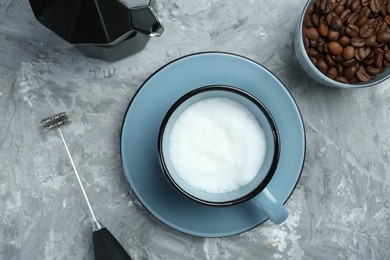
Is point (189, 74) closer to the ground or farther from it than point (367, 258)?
farther from it

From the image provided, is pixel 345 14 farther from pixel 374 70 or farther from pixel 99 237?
pixel 99 237

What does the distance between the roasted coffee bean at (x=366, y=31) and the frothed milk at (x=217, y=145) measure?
21 centimetres

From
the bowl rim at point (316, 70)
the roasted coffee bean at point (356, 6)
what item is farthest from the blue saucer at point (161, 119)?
the roasted coffee bean at point (356, 6)

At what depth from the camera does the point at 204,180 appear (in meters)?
0.76

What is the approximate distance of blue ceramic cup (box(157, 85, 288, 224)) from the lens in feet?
2.40

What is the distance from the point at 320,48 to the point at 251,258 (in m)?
0.34

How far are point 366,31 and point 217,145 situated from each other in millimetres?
281

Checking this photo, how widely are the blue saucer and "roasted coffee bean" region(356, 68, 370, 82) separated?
107mm

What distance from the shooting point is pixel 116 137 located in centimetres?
87

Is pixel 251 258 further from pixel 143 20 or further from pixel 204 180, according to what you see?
pixel 143 20

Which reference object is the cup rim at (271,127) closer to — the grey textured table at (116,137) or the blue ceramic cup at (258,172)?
the blue ceramic cup at (258,172)

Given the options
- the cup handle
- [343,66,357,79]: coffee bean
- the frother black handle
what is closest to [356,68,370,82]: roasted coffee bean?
[343,66,357,79]: coffee bean

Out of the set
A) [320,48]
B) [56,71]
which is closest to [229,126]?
[320,48]

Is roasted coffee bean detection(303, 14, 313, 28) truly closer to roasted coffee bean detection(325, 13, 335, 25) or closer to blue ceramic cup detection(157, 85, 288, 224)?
roasted coffee bean detection(325, 13, 335, 25)
